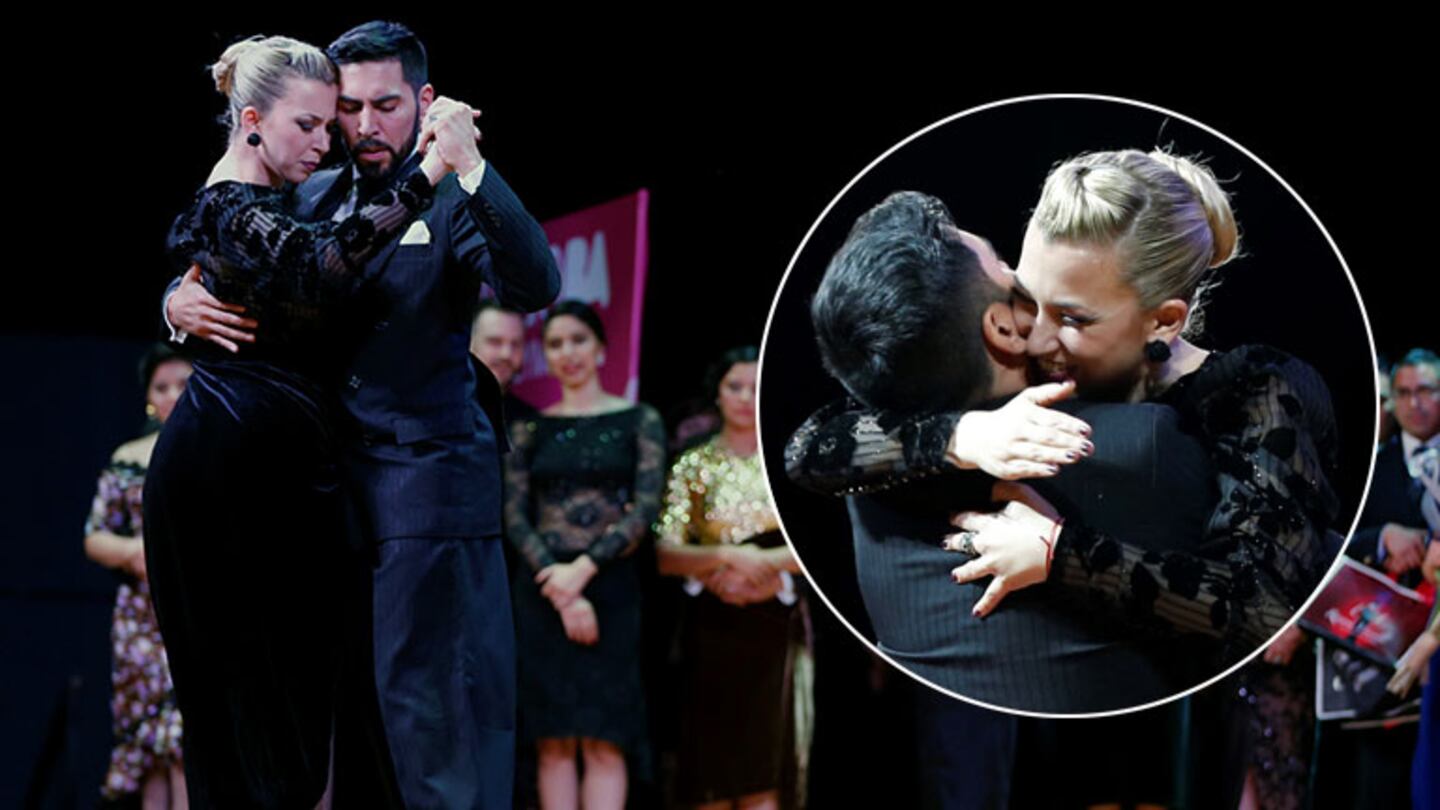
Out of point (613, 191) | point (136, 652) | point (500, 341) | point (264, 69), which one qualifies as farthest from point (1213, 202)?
point (136, 652)

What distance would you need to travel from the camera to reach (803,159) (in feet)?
13.7

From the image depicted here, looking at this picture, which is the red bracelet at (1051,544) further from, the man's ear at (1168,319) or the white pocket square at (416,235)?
the white pocket square at (416,235)

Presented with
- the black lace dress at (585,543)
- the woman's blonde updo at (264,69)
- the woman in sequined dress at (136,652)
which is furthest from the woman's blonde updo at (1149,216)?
the woman in sequined dress at (136,652)

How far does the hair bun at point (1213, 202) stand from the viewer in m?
2.15

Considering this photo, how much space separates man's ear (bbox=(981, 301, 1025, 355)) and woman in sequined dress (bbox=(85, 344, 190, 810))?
218 cm

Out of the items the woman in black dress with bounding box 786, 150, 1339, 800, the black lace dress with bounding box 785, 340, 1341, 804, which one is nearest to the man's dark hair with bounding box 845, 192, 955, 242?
the woman in black dress with bounding box 786, 150, 1339, 800

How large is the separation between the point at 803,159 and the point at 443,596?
2.18 m

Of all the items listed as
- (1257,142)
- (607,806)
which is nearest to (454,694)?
(607,806)

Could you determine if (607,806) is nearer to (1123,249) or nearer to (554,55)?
(554,55)

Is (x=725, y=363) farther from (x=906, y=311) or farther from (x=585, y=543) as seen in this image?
(x=906, y=311)

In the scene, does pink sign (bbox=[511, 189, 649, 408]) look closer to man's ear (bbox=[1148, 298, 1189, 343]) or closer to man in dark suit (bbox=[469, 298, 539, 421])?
man in dark suit (bbox=[469, 298, 539, 421])

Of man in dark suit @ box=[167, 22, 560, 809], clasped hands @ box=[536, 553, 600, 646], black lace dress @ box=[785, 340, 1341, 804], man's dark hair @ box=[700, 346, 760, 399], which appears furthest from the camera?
man's dark hair @ box=[700, 346, 760, 399]

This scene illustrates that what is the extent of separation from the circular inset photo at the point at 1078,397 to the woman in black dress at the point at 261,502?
0.58m

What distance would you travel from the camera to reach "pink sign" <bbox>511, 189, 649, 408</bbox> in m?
3.94
